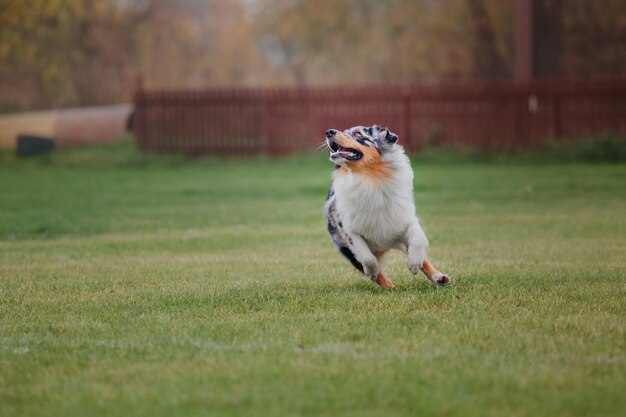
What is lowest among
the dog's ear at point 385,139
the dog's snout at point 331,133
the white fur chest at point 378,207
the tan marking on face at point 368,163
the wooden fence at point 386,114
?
the wooden fence at point 386,114

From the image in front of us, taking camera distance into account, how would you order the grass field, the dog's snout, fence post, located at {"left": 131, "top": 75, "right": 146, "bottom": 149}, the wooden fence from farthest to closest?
fence post, located at {"left": 131, "top": 75, "right": 146, "bottom": 149}
the wooden fence
the dog's snout
the grass field

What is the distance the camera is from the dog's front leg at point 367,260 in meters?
8.23

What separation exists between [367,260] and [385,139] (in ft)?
3.16

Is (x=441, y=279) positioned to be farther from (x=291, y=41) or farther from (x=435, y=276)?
(x=291, y=41)

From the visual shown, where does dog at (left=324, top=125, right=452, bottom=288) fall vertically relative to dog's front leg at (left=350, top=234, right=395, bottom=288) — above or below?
above

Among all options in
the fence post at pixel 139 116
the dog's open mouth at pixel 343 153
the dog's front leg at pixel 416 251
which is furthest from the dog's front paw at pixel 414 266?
the fence post at pixel 139 116

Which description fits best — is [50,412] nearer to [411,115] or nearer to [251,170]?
[251,170]

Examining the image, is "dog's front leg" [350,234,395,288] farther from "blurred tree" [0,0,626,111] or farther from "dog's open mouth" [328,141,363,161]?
"blurred tree" [0,0,626,111]

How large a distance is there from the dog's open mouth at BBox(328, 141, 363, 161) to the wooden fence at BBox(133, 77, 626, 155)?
19.1 metres

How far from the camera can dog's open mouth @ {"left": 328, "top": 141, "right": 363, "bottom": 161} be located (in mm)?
8000

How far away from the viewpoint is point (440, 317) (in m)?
6.92

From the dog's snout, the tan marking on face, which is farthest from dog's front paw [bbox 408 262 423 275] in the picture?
the dog's snout

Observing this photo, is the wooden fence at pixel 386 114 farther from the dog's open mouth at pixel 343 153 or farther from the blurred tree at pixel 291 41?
the dog's open mouth at pixel 343 153

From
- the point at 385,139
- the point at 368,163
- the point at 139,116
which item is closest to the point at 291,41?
the point at 139,116
